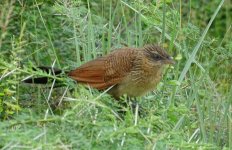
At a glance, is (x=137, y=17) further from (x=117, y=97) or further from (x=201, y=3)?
(x=201, y=3)

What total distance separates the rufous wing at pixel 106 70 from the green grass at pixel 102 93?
14cm

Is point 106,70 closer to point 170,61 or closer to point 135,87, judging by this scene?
point 135,87

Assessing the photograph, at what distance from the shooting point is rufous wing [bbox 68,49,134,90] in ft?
14.4

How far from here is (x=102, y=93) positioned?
3.68m

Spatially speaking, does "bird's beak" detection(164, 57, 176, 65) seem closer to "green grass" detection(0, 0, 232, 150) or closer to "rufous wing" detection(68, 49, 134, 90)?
"green grass" detection(0, 0, 232, 150)

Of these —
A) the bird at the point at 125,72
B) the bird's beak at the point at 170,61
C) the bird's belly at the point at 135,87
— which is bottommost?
the bird's belly at the point at 135,87

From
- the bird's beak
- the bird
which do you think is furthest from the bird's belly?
the bird's beak

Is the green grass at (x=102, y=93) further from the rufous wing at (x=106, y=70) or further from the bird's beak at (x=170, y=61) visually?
the rufous wing at (x=106, y=70)

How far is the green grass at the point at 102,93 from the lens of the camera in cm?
307

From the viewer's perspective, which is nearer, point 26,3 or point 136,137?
point 136,137

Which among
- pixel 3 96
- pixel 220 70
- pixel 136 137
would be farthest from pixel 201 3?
pixel 136 137

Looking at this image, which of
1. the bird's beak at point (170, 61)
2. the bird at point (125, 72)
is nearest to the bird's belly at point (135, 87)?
the bird at point (125, 72)

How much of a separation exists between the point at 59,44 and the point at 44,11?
25cm

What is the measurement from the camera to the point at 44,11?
5.41 metres
